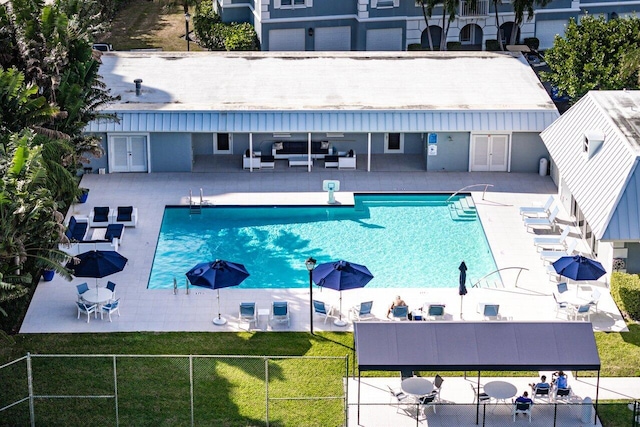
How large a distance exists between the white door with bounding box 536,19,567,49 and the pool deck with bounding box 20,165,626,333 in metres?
18.2

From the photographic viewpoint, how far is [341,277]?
36875 mm

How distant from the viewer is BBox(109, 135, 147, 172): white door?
49.5m

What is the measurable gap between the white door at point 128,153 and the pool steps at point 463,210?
44.1 ft

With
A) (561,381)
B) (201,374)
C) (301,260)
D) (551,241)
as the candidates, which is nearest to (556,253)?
(551,241)

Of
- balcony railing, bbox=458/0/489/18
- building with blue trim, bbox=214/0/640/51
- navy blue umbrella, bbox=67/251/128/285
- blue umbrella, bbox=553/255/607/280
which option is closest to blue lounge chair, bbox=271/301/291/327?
navy blue umbrella, bbox=67/251/128/285

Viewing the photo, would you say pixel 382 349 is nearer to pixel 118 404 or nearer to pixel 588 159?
pixel 118 404

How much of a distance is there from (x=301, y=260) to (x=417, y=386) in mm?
11148

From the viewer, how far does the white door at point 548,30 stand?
6550 cm

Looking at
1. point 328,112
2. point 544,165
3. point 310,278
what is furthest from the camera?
point 544,165

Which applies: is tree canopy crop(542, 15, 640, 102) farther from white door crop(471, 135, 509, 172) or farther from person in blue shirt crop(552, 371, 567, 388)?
person in blue shirt crop(552, 371, 567, 388)

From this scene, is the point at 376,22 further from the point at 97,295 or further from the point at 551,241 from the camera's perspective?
the point at 97,295

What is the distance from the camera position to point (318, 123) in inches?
1933

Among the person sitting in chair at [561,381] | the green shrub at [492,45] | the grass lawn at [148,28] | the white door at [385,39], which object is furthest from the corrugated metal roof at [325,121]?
the grass lawn at [148,28]

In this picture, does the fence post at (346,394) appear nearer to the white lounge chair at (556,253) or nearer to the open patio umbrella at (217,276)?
the open patio umbrella at (217,276)
